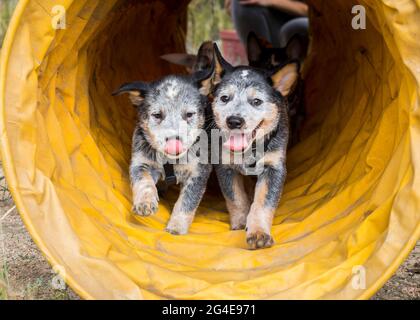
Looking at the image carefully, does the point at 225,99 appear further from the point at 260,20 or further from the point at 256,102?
the point at 260,20

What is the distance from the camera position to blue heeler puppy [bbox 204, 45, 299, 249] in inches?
167

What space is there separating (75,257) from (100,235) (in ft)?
1.11

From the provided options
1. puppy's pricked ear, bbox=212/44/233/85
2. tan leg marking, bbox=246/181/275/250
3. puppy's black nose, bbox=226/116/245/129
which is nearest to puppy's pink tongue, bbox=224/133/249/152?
puppy's black nose, bbox=226/116/245/129

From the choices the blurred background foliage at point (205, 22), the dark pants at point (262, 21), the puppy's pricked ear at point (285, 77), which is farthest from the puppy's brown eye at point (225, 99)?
the blurred background foliage at point (205, 22)

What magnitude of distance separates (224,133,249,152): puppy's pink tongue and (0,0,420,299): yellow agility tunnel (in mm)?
556

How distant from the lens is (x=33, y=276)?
14.6 feet

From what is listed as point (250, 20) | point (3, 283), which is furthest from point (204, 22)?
point (3, 283)

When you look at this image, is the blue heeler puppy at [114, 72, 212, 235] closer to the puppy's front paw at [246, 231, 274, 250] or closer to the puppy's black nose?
the puppy's black nose

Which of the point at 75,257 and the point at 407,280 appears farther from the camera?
the point at 407,280
